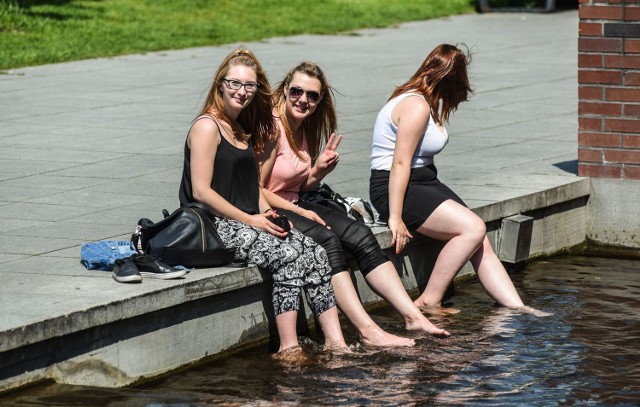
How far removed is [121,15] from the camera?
20984 mm

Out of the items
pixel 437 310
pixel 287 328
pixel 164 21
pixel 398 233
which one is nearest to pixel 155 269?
pixel 287 328

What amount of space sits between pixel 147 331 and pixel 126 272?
0.30 meters

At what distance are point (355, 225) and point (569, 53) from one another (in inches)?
437

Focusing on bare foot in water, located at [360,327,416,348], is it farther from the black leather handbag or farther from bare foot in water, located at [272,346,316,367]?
the black leather handbag

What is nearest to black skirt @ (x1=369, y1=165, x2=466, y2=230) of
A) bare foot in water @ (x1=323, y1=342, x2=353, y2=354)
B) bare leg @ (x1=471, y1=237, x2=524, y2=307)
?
bare leg @ (x1=471, y1=237, x2=524, y2=307)

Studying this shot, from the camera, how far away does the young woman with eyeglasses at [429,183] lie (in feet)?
23.9

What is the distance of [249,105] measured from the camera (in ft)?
22.4

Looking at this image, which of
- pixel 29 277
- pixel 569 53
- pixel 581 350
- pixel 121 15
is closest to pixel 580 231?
pixel 581 350

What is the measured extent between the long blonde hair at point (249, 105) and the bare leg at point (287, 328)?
93 cm

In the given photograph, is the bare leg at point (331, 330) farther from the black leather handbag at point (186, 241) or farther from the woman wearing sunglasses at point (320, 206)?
the black leather handbag at point (186, 241)

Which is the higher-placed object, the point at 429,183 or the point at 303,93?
the point at 303,93

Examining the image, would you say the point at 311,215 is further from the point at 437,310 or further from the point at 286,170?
the point at 437,310

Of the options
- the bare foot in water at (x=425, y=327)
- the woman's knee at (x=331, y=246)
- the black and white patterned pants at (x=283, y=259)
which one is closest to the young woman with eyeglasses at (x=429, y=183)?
the bare foot in water at (x=425, y=327)

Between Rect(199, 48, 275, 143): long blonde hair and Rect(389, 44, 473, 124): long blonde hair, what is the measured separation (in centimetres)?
93
